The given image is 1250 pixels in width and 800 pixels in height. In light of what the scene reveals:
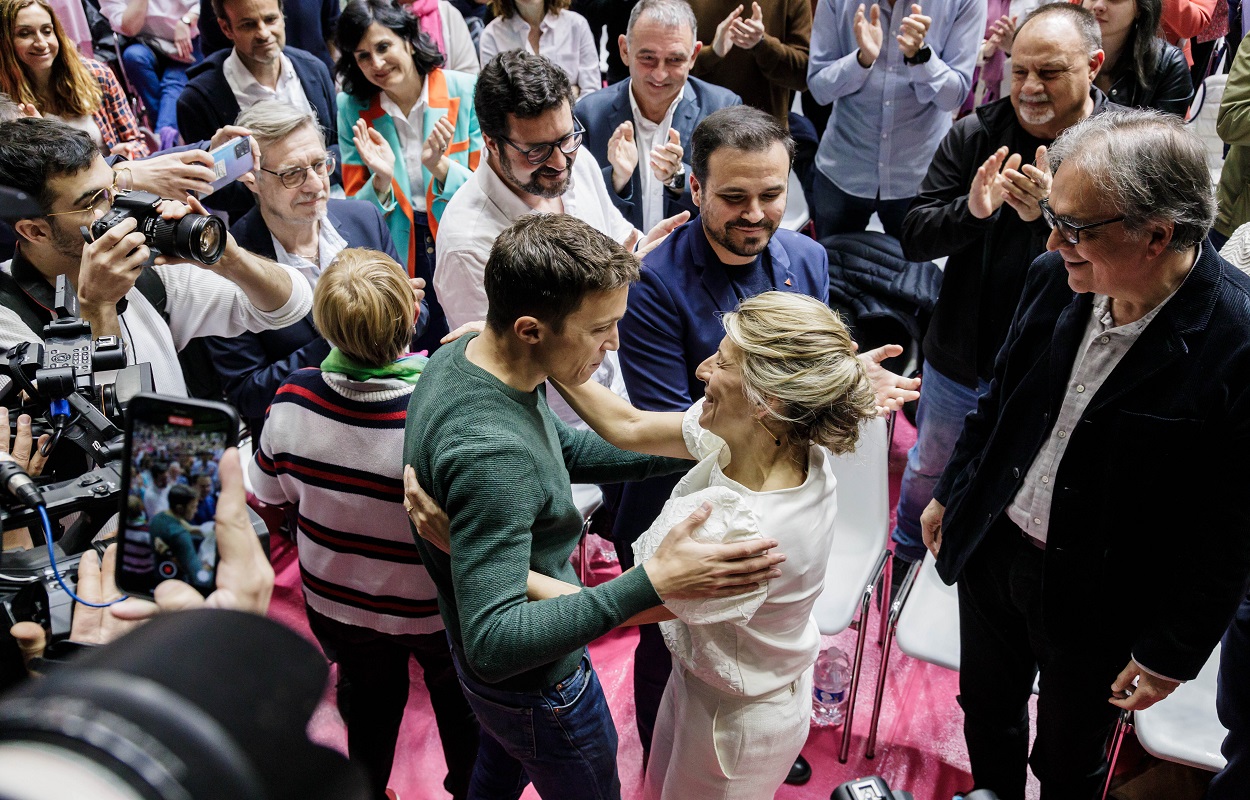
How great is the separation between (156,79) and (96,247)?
11.0 ft

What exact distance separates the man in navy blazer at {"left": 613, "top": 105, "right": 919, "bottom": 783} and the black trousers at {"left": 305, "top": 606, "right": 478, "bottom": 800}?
1.64 ft

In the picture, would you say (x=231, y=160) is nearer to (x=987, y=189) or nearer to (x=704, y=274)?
(x=704, y=274)

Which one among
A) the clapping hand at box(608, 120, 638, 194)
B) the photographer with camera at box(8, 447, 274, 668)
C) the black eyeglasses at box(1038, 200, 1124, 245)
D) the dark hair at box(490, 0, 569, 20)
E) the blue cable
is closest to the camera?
the photographer with camera at box(8, 447, 274, 668)

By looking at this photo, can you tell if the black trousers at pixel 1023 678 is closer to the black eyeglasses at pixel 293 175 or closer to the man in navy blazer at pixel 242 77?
the black eyeglasses at pixel 293 175

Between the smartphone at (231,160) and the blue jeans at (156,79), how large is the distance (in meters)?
2.24

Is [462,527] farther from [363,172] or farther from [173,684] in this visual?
[363,172]

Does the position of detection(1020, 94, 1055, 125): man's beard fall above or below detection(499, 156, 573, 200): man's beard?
above

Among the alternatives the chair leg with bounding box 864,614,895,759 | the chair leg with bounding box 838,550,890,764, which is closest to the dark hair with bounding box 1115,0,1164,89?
the chair leg with bounding box 838,550,890,764

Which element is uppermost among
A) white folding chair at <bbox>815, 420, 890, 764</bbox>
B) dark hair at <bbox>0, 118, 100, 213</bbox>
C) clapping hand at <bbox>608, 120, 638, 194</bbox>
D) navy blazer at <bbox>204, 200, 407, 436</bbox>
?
dark hair at <bbox>0, 118, 100, 213</bbox>

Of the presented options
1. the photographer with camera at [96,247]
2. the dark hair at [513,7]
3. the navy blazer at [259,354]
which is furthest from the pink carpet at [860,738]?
the dark hair at [513,7]

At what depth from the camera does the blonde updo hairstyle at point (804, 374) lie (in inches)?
63.2

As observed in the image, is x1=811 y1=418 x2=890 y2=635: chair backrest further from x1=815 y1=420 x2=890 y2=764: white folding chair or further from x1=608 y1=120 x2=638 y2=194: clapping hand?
x1=608 y1=120 x2=638 y2=194: clapping hand

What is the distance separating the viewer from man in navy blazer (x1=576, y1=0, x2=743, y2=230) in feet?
10.9

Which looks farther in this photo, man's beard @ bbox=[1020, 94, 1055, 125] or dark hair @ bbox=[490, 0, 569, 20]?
dark hair @ bbox=[490, 0, 569, 20]
